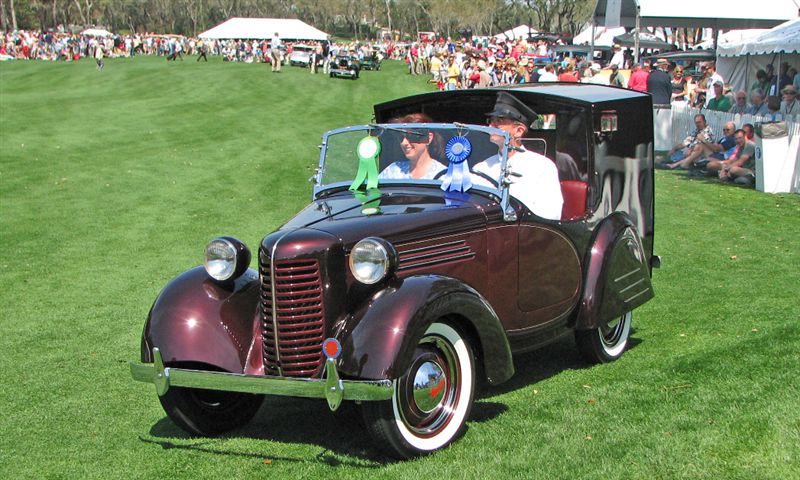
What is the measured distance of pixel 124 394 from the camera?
6.77 metres

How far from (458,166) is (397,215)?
765 millimetres

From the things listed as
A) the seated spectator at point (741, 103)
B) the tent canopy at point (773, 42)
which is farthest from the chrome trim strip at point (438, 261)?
the seated spectator at point (741, 103)

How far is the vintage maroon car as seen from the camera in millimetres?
5070

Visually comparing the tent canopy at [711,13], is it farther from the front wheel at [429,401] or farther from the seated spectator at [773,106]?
the front wheel at [429,401]

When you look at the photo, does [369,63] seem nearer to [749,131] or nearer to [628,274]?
[749,131]

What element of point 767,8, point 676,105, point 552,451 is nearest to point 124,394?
point 552,451

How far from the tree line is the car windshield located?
105 metres

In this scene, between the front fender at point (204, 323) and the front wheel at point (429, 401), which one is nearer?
the front wheel at point (429, 401)

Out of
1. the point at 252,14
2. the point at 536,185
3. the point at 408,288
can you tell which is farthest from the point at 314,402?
the point at 252,14

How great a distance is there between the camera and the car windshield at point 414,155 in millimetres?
6242

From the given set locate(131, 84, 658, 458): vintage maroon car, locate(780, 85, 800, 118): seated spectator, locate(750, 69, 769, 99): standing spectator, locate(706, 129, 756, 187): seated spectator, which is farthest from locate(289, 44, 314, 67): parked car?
locate(131, 84, 658, 458): vintage maroon car

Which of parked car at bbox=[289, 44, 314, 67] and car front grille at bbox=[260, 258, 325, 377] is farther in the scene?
parked car at bbox=[289, 44, 314, 67]

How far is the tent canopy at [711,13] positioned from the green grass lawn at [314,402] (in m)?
9.21

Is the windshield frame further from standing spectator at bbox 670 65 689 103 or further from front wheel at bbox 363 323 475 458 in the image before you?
standing spectator at bbox 670 65 689 103
